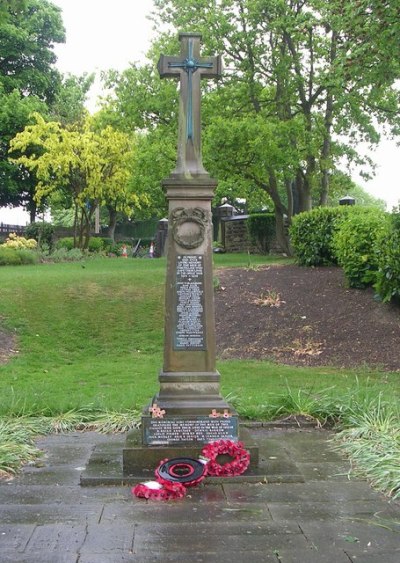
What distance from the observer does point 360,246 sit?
41.4 feet

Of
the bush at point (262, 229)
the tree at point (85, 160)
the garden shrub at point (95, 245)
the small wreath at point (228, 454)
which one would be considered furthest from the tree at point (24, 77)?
the small wreath at point (228, 454)

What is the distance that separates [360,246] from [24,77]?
29.9 metres

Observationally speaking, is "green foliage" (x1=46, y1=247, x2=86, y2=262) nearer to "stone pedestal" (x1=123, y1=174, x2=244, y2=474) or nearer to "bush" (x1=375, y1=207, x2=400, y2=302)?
"bush" (x1=375, y1=207, x2=400, y2=302)

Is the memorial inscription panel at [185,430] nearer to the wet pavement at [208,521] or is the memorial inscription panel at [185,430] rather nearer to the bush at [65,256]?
the wet pavement at [208,521]

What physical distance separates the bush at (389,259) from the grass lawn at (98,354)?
240 centimetres

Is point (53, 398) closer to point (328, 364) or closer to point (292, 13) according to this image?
point (328, 364)

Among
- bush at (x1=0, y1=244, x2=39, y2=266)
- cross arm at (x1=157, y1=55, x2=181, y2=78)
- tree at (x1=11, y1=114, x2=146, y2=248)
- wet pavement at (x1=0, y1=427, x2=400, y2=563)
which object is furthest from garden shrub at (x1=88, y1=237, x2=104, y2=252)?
wet pavement at (x1=0, y1=427, x2=400, y2=563)

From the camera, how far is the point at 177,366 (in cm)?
542

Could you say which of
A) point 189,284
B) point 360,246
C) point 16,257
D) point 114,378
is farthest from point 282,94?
point 189,284

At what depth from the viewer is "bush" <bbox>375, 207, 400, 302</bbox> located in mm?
10852

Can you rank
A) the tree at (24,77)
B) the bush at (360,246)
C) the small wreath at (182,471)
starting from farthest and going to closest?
1. the tree at (24,77)
2. the bush at (360,246)
3. the small wreath at (182,471)

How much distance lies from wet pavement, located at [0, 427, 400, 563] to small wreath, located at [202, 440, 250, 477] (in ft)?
0.32

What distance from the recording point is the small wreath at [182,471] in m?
4.58

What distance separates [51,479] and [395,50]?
336 inches
